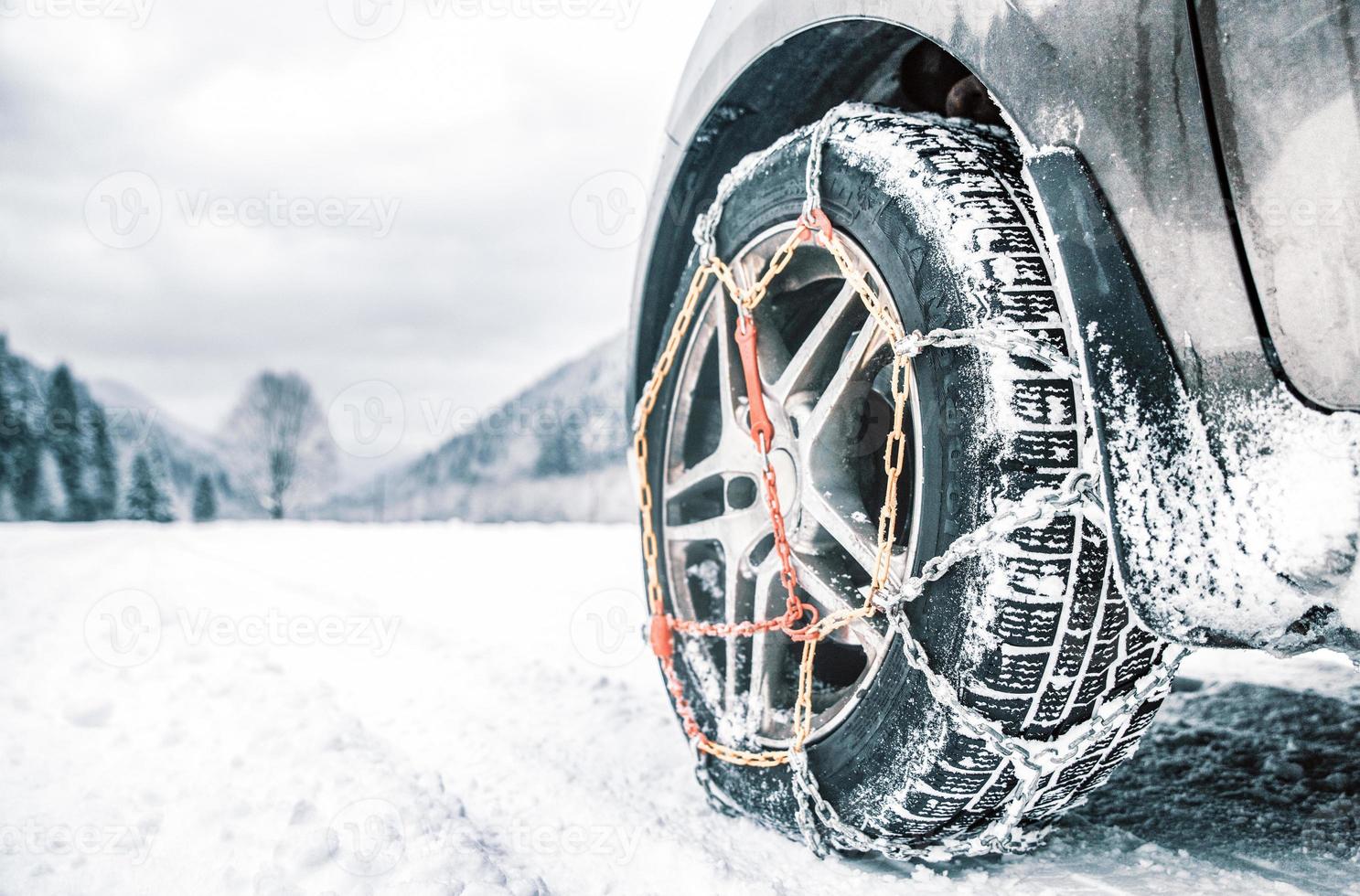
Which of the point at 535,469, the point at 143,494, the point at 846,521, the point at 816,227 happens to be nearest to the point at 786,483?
the point at 846,521

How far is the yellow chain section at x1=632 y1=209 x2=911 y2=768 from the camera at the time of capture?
1251 mm

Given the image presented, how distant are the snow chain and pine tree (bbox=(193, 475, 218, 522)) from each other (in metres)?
43.4

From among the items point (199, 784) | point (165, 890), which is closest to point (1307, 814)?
point (165, 890)

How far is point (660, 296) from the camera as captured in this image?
6.67 feet

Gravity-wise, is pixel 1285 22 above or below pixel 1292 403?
above

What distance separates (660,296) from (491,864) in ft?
4.31

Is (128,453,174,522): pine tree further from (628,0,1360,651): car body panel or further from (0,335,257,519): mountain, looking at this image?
(628,0,1360,651): car body panel

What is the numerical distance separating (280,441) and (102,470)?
6.92m

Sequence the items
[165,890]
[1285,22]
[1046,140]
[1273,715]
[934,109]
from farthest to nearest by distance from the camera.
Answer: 1. [1273,715]
2. [934,109]
3. [165,890]
4. [1046,140]
5. [1285,22]

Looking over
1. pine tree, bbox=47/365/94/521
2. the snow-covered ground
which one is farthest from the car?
pine tree, bbox=47/365/94/521

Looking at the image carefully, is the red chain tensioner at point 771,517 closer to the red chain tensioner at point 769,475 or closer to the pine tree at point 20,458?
the red chain tensioner at point 769,475

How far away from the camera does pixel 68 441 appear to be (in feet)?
108

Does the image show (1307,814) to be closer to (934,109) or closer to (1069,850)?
(1069,850)

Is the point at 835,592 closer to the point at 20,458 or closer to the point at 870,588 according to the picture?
the point at 870,588
